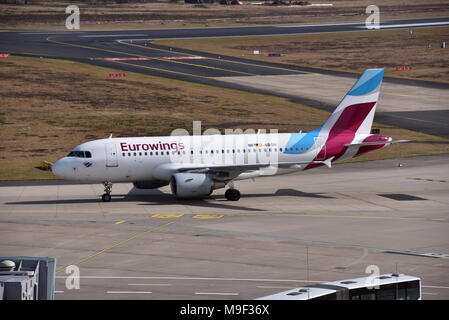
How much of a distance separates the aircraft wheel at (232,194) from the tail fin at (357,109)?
8648 mm

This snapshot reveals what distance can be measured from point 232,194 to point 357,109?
12352 mm

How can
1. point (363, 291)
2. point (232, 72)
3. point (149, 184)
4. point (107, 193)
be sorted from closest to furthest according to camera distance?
point (363, 291) → point (107, 193) → point (149, 184) → point (232, 72)

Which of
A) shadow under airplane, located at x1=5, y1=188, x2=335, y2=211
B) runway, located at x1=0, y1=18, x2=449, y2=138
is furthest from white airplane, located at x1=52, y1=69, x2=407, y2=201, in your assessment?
runway, located at x1=0, y1=18, x2=449, y2=138

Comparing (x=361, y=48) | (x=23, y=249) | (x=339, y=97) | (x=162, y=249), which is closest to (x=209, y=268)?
(x=162, y=249)

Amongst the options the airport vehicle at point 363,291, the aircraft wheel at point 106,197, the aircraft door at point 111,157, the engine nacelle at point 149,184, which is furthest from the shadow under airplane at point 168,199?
the airport vehicle at point 363,291

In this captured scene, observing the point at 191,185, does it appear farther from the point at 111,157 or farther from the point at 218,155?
the point at 111,157

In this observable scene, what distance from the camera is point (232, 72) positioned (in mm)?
139750

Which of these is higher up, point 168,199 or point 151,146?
point 151,146

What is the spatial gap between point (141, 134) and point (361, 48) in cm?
8321

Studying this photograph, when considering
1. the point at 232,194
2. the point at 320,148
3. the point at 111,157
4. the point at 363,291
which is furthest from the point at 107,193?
the point at 363,291

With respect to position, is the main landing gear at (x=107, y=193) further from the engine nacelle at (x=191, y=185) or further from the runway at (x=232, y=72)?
the runway at (x=232, y=72)

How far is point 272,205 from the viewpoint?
61500 millimetres

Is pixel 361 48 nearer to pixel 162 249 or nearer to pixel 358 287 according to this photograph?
pixel 162 249

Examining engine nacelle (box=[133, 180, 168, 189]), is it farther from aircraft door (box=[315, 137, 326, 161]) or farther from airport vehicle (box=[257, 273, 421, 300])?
airport vehicle (box=[257, 273, 421, 300])
